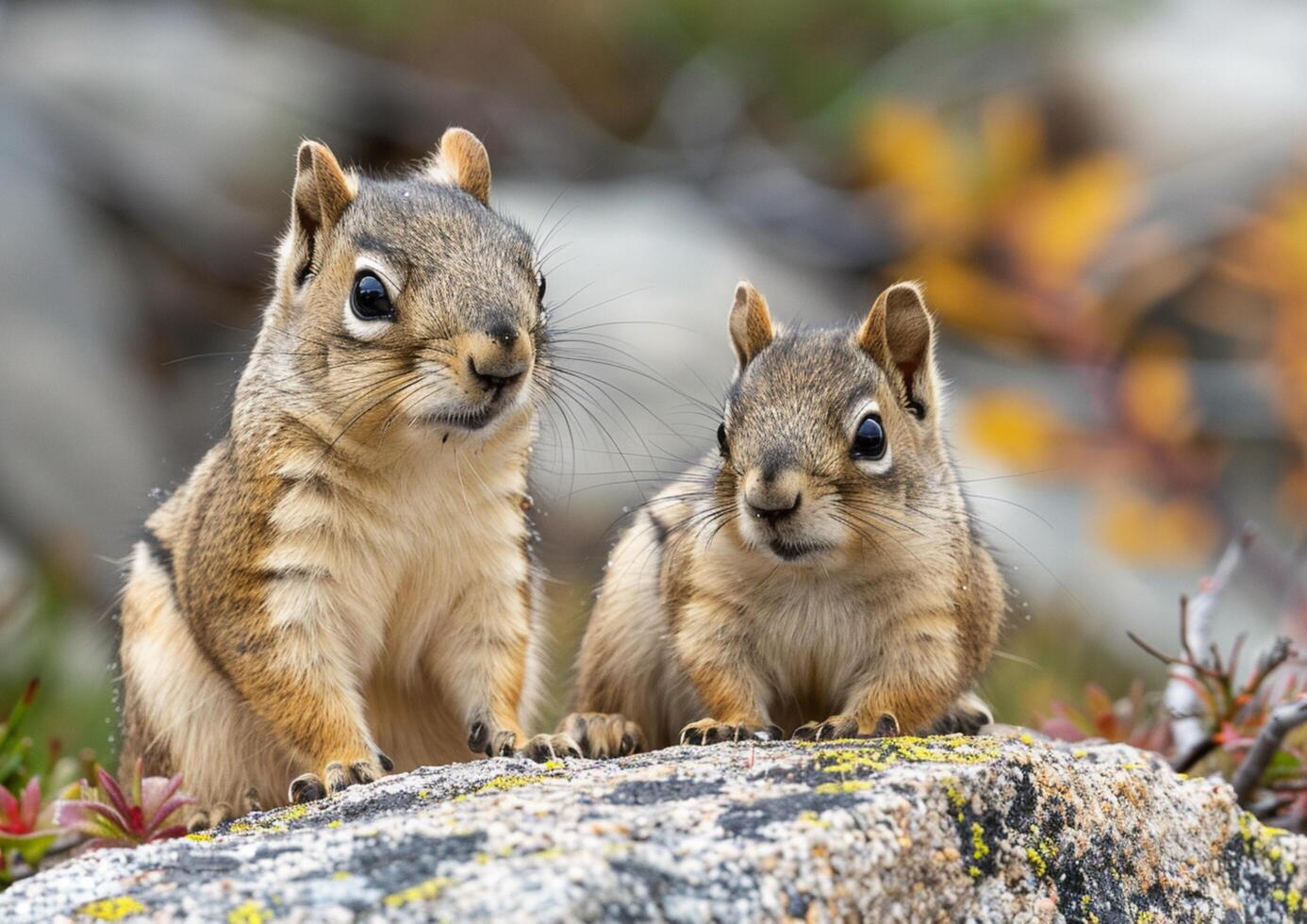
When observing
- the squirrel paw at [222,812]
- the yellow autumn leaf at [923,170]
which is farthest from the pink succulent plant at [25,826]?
the yellow autumn leaf at [923,170]

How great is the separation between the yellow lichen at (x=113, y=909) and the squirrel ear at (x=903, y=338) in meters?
2.15

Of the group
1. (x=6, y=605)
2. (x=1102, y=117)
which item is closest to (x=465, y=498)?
(x=6, y=605)

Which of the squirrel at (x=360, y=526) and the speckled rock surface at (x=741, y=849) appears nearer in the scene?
the speckled rock surface at (x=741, y=849)

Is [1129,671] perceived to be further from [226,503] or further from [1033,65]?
[1033,65]

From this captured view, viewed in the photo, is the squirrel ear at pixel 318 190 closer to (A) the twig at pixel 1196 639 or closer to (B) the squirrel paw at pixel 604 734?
(B) the squirrel paw at pixel 604 734

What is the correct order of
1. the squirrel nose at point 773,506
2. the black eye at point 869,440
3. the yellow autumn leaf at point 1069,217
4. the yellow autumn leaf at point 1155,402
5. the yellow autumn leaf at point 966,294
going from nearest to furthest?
the squirrel nose at point 773,506
the black eye at point 869,440
the yellow autumn leaf at point 1155,402
the yellow autumn leaf at point 1069,217
the yellow autumn leaf at point 966,294

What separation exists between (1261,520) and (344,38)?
7616 mm

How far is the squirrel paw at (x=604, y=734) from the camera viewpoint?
12.0 feet

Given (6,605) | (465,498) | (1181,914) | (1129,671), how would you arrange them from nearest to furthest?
1. (1181,914)
2. (465,498)
3. (6,605)
4. (1129,671)

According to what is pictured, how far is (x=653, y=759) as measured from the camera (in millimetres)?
2914

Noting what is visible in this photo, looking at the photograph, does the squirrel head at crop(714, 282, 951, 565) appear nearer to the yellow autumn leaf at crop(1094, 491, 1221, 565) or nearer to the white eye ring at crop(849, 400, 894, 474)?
the white eye ring at crop(849, 400, 894, 474)

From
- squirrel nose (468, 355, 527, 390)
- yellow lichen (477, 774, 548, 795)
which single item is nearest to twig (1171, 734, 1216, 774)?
yellow lichen (477, 774, 548, 795)

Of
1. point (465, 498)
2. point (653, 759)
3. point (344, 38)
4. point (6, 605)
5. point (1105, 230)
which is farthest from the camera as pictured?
point (344, 38)

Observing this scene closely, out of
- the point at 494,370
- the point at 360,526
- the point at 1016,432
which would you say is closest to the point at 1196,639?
the point at 494,370
